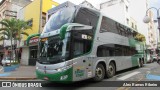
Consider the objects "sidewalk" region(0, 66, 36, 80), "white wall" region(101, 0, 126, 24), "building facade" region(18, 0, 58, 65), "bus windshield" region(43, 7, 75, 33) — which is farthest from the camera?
"white wall" region(101, 0, 126, 24)

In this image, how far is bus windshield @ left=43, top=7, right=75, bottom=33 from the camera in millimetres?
8964

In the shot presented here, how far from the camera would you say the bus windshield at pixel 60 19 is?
29.4 ft

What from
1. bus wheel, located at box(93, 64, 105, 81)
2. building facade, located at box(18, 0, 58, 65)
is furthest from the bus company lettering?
building facade, located at box(18, 0, 58, 65)

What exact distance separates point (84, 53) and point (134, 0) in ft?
159

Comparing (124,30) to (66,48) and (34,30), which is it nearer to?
(66,48)

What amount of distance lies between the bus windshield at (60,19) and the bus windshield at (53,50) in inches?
28.8

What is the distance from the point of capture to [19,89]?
898cm

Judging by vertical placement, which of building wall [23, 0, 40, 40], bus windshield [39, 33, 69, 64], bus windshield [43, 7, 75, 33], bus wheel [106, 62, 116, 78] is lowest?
bus wheel [106, 62, 116, 78]

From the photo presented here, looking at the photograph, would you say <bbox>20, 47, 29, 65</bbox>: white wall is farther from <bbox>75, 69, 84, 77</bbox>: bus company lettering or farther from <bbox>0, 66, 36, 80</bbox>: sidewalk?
<bbox>75, 69, 84, 77</bbox>: bus company lettering

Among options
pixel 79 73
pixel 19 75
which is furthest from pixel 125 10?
pixel 79 73

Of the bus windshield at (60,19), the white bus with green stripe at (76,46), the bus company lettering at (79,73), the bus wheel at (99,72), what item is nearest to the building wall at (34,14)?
the white bus with green stripe at (76,46)

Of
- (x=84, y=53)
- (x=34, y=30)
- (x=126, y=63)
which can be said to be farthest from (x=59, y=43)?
(x=34, y=30)

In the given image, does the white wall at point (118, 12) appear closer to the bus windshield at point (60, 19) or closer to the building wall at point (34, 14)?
the building wall at point (34, 14)

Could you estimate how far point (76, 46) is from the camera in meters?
8.45
